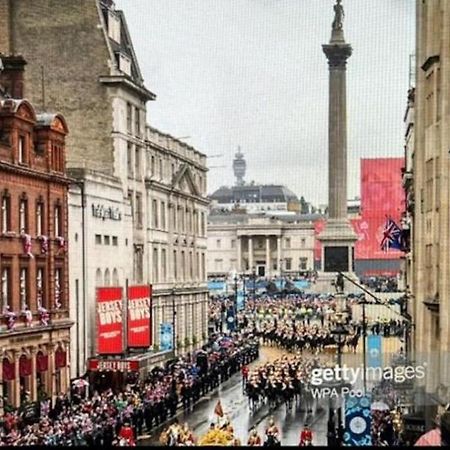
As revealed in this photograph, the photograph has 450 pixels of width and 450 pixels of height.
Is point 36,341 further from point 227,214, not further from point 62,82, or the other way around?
point 227,214

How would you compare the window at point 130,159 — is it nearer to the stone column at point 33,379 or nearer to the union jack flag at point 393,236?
the union jack flag at point 393,236

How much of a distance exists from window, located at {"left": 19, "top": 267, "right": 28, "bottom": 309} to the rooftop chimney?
8190mm

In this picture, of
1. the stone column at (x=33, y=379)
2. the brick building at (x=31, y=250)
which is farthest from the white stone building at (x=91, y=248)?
the stone column at (x=33, y=379)

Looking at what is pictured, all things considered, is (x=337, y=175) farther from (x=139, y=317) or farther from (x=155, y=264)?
(x=139, y=317)

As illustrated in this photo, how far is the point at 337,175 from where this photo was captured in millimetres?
111625

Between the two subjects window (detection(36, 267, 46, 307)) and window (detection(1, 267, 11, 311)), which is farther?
window (detection(36, 267, 46, 307))

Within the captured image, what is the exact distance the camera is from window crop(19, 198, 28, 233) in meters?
43.8

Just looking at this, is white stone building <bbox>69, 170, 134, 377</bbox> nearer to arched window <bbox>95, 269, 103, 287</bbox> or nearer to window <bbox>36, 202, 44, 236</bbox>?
arched window <bbox>95, 269, 103, 287</bbox>

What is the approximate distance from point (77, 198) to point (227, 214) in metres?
119

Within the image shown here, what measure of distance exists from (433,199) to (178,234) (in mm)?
41327

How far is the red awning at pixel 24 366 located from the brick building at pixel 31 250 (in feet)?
0.10

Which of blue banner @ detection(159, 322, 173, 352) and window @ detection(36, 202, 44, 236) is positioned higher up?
window @ detection(36, 202, 44, 236)

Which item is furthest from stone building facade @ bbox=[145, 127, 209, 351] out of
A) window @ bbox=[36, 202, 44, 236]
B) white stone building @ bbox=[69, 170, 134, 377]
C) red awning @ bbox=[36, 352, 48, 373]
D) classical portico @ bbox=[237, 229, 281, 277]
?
classical portico @ bbox=[237, 229, 281, 277]

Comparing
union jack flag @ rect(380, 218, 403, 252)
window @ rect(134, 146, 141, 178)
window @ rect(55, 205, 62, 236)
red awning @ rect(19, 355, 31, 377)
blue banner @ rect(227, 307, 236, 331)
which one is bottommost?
blue banner @ rect(227, 307, 236, 331)
